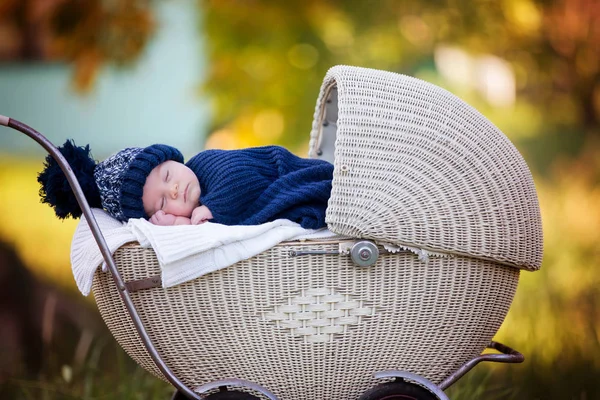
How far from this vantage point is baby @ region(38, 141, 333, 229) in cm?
191

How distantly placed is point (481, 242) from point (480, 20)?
2.35 metres

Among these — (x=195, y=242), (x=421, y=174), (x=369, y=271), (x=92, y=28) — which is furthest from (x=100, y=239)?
(x=92, y=28)

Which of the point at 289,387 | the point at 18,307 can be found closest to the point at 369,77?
the point at 289,387

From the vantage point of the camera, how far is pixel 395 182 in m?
1.79

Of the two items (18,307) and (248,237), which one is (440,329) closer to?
(248,237)

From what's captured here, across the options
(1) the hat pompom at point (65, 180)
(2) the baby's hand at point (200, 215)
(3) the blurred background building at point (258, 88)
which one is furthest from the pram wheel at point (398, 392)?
(3) the blurred background building at point (258, 88)

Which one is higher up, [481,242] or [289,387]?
[481,242]

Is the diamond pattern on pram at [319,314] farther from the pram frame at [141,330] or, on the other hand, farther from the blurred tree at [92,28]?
the blurred tree at [92,28]

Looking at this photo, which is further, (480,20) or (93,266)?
(480,20)

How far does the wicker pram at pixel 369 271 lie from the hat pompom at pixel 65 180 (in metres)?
0.21

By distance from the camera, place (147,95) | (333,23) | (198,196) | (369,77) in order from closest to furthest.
→ (369,77), (198,196), (333,23), (147,95)

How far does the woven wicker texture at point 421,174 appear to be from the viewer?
177cm

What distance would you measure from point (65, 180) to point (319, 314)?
75 centimetres

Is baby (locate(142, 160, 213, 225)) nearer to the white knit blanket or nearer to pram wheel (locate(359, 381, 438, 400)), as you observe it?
the white knit blanket
